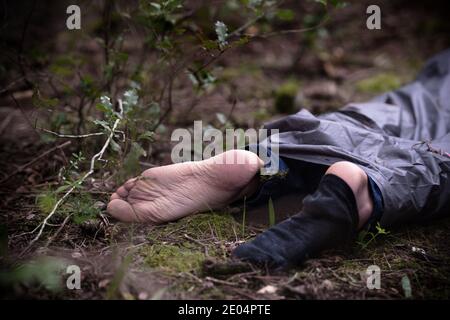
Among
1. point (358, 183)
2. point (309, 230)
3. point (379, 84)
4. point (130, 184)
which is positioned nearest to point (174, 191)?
point (130, 184)

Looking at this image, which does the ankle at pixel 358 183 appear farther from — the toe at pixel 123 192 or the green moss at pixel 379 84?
the green moss at pixel 379 84

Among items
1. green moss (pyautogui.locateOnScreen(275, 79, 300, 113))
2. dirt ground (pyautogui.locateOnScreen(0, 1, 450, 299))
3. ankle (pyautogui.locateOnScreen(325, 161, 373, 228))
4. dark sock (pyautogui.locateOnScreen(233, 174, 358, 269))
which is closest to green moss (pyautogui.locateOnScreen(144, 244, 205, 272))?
dirt ground (pyautogui.locateOnScreen(0, 1, 450, 299))

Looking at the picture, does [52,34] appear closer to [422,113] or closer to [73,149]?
[73,149]

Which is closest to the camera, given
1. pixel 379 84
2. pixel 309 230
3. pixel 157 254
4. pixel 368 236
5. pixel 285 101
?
pixel 309 230

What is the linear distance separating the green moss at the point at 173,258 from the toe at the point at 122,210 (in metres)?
0.16

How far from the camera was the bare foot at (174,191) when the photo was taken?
1.54 metres

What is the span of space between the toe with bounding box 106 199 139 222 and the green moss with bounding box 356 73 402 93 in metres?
2.23

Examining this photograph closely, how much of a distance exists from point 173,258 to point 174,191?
0.27 meters

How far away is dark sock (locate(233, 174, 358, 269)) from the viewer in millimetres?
1305

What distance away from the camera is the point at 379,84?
3213 mm

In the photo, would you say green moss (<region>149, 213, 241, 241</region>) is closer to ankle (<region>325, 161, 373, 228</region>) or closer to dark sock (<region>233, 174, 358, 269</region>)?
dark sock (<region>233, 174, 358, 269</region>)

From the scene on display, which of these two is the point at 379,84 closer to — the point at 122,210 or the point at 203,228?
the point at 203,228

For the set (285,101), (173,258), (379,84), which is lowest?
(173,258)
